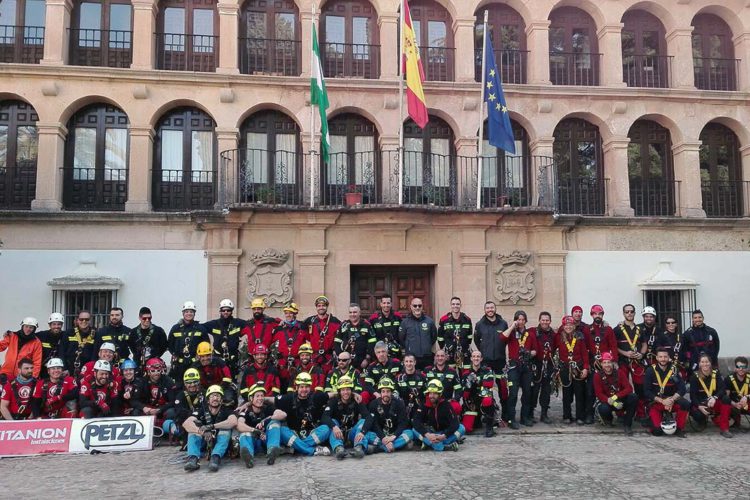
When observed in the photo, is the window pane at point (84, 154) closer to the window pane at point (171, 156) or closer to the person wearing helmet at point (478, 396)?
the window pane at point (171, 156)

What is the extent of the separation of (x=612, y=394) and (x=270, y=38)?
38.6 feet

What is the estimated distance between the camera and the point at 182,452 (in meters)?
9.02

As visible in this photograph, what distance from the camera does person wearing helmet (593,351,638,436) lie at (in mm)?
10367

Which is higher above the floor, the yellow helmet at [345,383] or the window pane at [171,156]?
the window pane at [171,156]

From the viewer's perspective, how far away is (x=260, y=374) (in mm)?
10164

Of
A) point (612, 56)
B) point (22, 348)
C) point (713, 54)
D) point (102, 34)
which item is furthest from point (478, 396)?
point (713, 54)

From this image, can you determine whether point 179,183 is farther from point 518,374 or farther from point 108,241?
point 518,374

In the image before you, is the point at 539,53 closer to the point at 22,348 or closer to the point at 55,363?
the point at 55,363

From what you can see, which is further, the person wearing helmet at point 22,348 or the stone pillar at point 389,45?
the stone pillar at point 389,45

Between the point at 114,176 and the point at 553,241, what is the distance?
10743 mm

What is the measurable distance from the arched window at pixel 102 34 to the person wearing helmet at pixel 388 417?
37.0 feet

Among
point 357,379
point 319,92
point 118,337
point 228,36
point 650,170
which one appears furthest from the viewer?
point 650,170

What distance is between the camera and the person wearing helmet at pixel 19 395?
31.8 ft

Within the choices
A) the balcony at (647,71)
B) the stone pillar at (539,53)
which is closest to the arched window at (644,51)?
the balcony at (647,71)
